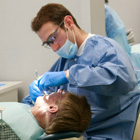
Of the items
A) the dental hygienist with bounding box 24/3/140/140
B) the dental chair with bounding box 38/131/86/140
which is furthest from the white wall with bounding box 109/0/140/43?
the dental chair with bounding box 38/131/86/140

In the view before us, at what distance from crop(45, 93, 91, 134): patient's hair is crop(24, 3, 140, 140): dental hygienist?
0.27 ft

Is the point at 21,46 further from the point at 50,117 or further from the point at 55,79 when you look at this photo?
the point at 50,117

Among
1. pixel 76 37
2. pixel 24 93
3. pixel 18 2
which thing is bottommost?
pixel 24 93

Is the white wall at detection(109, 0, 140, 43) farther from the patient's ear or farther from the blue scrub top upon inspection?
the patient's ear

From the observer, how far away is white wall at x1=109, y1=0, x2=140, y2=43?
3.41m

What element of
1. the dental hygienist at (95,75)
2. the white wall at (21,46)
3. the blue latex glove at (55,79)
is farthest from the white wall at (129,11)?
the blue latex glove at (55,79)

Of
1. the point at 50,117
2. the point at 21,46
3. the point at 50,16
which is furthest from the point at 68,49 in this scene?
the point at 21,46

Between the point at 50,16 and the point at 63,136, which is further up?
the point at 50,16

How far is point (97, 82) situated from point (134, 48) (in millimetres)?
2096

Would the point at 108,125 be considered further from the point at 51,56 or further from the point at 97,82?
the point at 51,56

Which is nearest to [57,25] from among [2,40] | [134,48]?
[2,40]

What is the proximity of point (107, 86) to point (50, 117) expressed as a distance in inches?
13.3

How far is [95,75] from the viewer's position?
1.11m

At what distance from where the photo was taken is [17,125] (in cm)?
101
